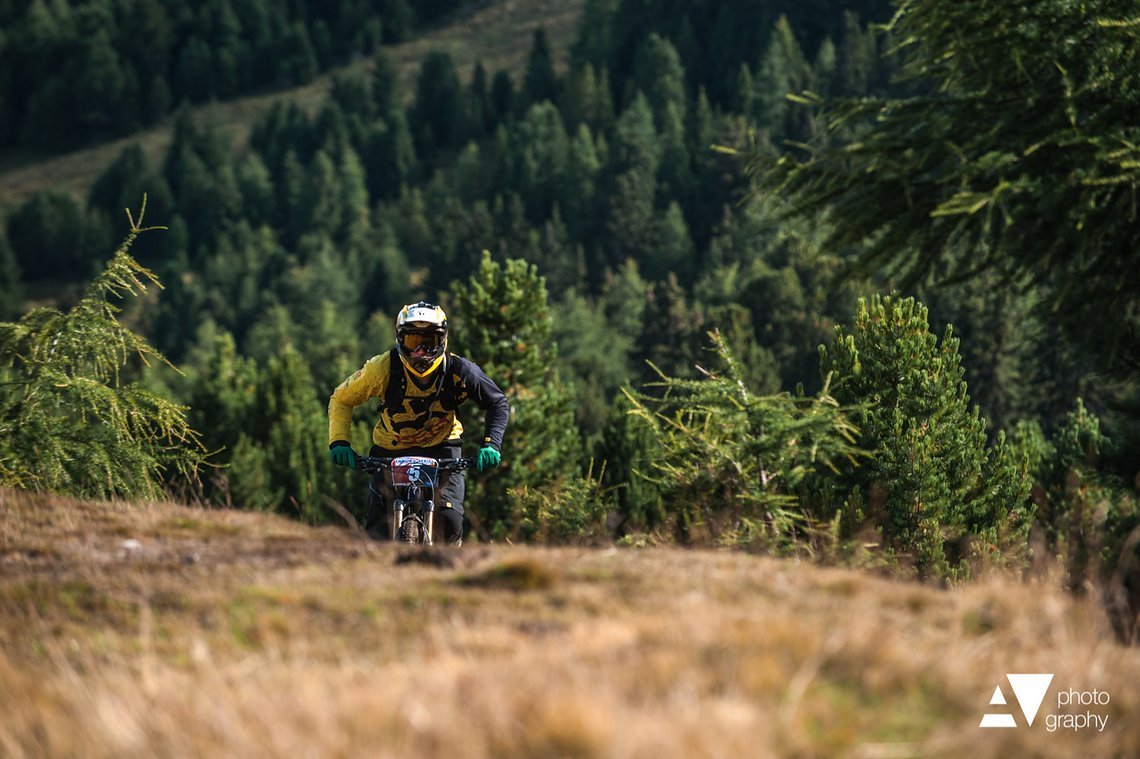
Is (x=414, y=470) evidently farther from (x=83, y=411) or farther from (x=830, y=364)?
(x=830, y=364)

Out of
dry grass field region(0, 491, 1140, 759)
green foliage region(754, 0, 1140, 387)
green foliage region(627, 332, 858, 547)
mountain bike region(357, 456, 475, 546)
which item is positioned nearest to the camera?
dry grass field region(0, 491, 1140, 759)

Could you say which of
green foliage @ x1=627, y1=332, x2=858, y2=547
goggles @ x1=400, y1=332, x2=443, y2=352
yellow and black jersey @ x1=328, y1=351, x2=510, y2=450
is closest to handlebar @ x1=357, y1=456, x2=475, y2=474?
yellow and black jersey @ x1=328, y1=351, x2=510, y2=450

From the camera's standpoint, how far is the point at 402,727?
4.43m

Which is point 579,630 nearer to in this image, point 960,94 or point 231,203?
point 960,94

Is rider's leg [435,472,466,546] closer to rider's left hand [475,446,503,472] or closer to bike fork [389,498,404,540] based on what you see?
rider's left hand [475,446,503,472]

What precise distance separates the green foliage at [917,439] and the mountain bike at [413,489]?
565 inches

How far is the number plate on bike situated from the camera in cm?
1009

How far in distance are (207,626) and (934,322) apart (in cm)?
7289

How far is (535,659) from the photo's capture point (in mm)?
5078

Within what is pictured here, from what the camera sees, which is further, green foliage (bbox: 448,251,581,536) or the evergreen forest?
green foliage (bbox: 448,251,581,536)

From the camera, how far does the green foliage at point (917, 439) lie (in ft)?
83.0

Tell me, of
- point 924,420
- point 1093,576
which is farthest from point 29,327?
point 924,420

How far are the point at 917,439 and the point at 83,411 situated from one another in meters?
18.2

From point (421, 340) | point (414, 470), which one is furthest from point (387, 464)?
point (421, 340)
